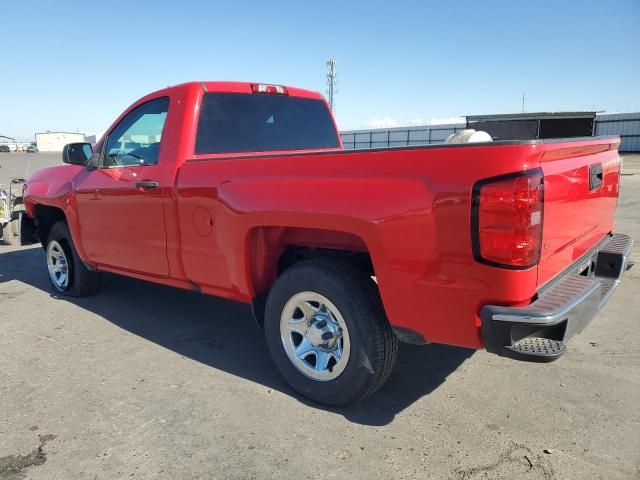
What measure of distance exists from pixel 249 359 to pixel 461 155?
2279 mm

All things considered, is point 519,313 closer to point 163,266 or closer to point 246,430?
point 246,430

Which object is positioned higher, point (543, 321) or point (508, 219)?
point (508, 219)

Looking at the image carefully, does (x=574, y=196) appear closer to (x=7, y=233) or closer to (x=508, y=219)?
(x=508, y=219)

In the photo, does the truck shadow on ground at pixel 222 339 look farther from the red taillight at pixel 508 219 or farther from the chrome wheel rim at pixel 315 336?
the red taillight at pixel 508 219

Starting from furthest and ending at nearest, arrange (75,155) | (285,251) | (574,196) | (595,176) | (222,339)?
(75,155)
(222,339)
(285,251)
(595,176)
(574,196)

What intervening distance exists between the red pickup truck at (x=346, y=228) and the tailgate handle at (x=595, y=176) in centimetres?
2

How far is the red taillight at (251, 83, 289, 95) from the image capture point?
4.25 metres

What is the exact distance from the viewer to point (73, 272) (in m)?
5.28

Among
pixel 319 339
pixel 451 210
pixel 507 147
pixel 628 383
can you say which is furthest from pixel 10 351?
pixel 628 383

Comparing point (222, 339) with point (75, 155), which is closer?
point (222, 339)

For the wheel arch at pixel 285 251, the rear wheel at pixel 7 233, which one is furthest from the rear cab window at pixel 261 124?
the rear wheel at pixel 7 233

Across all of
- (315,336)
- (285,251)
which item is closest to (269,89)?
(285,251)

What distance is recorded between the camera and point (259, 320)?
3.45 m

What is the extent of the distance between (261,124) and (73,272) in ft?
8.85
